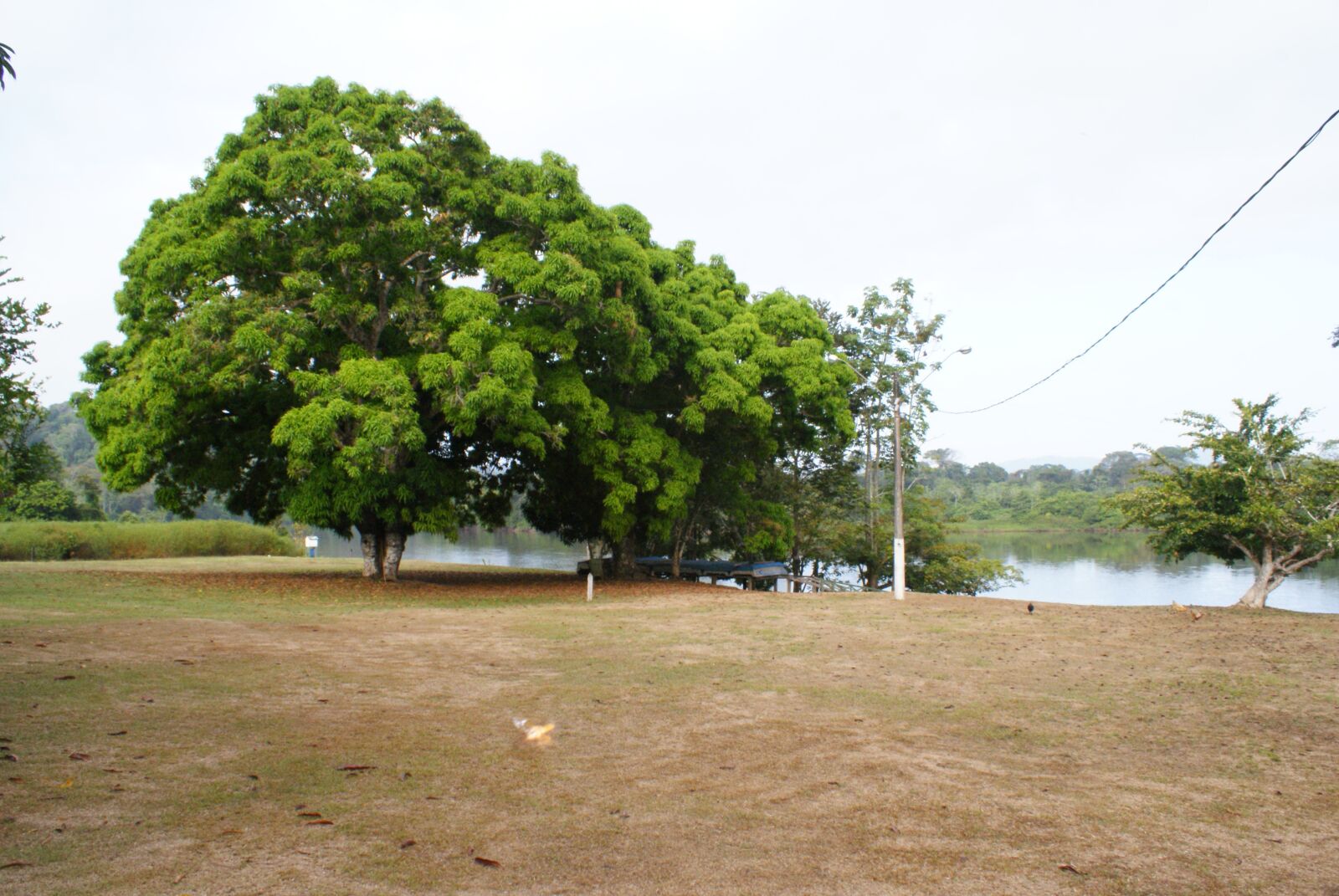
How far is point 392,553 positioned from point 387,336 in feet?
16.8

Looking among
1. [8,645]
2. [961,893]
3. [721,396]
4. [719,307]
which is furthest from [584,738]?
[719,307]

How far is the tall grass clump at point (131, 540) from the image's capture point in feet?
98.1

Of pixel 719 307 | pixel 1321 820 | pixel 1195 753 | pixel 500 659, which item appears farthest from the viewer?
pixel 719 307

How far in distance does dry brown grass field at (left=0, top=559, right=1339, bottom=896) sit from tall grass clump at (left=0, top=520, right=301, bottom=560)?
22.0 meters

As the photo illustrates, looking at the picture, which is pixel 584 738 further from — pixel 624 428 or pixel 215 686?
pixel 624 428

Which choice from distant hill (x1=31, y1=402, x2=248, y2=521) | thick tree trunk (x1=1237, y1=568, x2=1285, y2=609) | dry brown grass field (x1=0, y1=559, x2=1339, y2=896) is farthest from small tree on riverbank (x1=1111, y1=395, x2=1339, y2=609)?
distant hill (x1=31, y1=402, x2=248, y2=521)

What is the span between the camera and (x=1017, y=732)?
701cm

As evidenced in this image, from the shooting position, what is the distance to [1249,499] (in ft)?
61.6

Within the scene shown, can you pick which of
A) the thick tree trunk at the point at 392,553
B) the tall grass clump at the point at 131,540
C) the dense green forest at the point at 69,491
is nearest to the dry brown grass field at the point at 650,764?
the thick tree trunk at the point at 392,553

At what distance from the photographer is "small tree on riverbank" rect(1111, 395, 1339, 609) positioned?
18016 millimetres

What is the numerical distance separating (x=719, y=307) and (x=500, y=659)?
15.5 metres

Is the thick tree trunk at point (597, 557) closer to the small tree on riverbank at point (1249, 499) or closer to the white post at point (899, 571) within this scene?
the white post at point (899, 571)

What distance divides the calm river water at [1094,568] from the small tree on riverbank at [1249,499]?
319cm

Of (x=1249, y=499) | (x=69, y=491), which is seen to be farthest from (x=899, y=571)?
(x=69, y=491)
